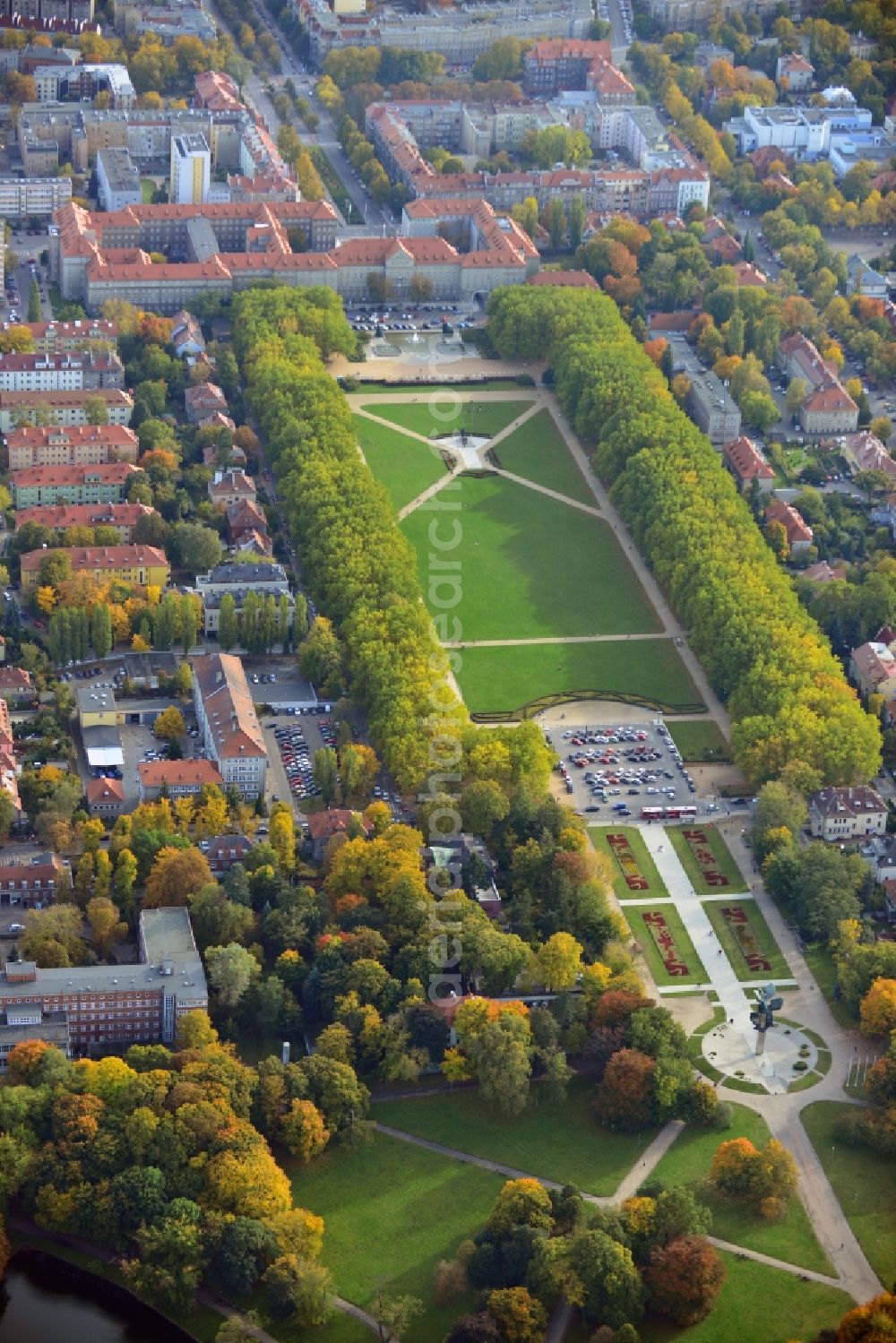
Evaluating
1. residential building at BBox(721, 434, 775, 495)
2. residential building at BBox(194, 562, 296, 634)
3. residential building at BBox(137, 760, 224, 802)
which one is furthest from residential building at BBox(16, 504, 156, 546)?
residential building at BBox(721, 434, 775, 495)

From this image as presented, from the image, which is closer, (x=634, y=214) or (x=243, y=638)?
(x=243, y=638)

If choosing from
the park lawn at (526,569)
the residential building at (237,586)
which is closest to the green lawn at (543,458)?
the park lawn at (526,569)

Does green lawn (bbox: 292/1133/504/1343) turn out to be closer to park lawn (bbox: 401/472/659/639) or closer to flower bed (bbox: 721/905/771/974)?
flower bed (bbox: 721/905/771/974)

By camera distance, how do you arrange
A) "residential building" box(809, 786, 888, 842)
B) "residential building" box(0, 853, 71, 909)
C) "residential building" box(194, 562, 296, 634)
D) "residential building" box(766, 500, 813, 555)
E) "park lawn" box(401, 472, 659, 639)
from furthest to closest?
1. "residential building" box(766, 500, 813, 555)
2. "park lawn" box(401, 472, 659, 639)
3. "residential building" box(194, 562, 296, 634)
4. "residential building" box(809, 786, 888, 842)
5. "residential building" box(0, 853, 71, 909)

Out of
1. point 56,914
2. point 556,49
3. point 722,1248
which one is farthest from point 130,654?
point 556,49

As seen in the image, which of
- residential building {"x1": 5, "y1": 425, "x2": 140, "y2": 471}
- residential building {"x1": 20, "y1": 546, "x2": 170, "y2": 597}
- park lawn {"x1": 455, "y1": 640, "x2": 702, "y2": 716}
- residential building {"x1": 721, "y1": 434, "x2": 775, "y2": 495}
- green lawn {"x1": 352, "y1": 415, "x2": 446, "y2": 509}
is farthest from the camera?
green lawn {"x1": 352, "y1": 415, "x2": 446, "y2": 509}

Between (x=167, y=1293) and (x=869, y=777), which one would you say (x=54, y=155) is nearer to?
(x=869, y=777)

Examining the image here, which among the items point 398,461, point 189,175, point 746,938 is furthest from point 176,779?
point 189,175
